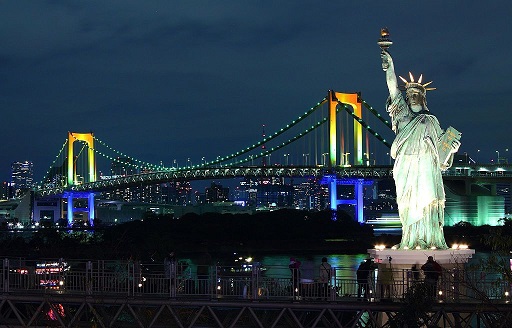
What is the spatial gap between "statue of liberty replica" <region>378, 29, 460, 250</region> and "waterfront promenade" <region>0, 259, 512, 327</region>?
162 cm

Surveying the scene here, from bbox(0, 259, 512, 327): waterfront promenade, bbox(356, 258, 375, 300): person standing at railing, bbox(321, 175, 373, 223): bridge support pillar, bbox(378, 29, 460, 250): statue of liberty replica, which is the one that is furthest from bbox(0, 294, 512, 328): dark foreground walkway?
Answer: bbox(321, 175, 373, 223): bridge support pillar

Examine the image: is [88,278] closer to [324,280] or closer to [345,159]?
[324,280]

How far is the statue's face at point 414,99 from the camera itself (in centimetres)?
2044

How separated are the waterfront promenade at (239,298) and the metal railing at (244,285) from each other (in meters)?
0.02

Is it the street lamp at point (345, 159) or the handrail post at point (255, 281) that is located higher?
the street lamp at point (345, 159)

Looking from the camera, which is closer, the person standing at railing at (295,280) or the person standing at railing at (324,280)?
the person standing at railing at (324,280)

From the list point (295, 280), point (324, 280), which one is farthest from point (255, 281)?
point (324, 280)

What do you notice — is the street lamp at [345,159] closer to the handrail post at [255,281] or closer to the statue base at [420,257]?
the statue base at [420,257]

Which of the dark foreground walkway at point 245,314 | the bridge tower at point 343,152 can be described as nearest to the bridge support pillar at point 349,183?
the bridge tower at point 343,152

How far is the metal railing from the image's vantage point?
17484mm

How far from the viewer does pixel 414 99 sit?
20.5m

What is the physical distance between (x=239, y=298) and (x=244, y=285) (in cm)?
87

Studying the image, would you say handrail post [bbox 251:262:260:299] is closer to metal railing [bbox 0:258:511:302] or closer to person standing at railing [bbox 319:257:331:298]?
metal railing [bbox 0:258:511:302]

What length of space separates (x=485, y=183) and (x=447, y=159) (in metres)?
58.4
